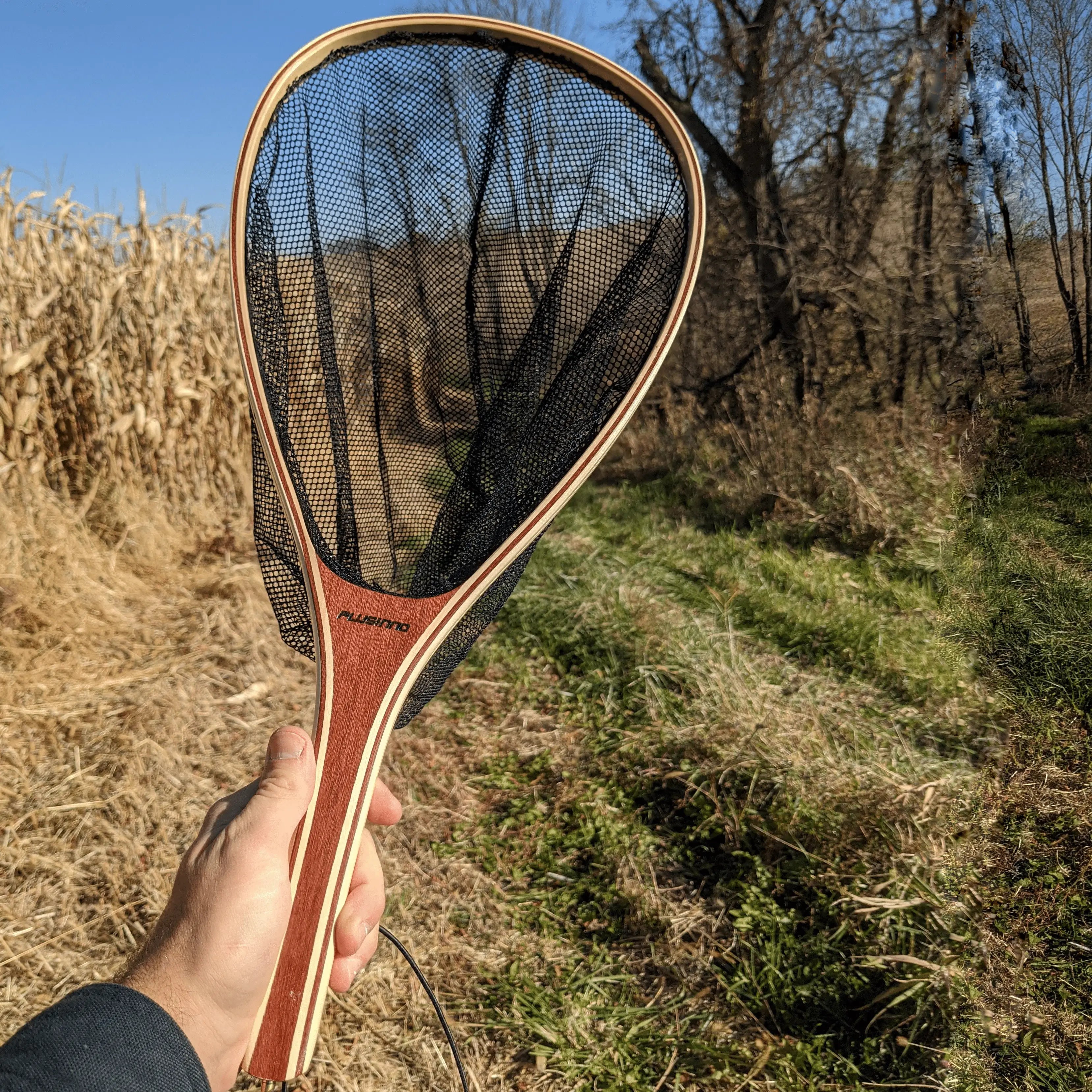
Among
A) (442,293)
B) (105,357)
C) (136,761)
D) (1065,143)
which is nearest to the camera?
(1065,143)

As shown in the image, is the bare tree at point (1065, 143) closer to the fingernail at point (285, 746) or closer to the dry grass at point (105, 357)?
the fingernail at point (285, 746)

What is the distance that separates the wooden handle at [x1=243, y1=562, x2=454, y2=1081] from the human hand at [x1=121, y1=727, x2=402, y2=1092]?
A: 3 cm

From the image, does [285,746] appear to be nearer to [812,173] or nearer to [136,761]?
[136,761]

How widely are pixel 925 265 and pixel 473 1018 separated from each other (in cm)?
368

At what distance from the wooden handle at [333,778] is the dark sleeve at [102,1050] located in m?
0.12

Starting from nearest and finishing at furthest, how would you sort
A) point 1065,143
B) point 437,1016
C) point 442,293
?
point 1065,143 < point 437,1016 < point 442,293

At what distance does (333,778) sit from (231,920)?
9.7 inches

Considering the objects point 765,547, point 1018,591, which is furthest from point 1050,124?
point 765,547

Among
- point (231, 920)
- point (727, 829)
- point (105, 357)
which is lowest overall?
point (727, 829)

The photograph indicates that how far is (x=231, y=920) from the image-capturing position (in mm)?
1166

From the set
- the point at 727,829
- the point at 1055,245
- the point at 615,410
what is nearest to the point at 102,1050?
the point at 615,410

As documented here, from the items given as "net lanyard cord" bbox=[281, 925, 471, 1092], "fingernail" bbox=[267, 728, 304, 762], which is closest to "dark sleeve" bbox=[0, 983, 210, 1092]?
"net lanyard cord" bbox=[281, 925, 471, 1092]

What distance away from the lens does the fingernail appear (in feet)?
4.18

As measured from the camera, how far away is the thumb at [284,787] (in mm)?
1227
